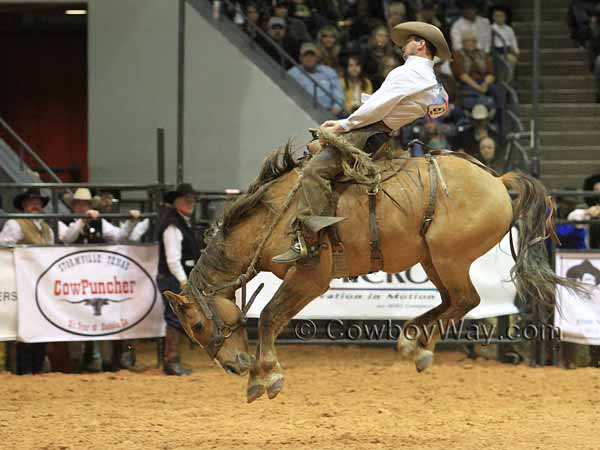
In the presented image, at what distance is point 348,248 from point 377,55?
6.86 m

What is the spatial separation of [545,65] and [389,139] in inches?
356

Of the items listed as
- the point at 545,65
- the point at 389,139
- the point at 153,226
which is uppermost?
the point at 545,65

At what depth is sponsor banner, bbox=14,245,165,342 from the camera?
396 inches

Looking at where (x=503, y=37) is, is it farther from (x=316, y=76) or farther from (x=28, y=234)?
(x=28, y=234)

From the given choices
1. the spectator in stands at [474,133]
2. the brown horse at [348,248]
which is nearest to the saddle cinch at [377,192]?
the brown horse at [348,248]

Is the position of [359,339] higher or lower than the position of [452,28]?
lower

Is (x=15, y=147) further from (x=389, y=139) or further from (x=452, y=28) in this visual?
(x=389, y=139)

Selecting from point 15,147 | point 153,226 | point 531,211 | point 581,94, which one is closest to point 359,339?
point 153,226

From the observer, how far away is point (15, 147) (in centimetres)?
1748

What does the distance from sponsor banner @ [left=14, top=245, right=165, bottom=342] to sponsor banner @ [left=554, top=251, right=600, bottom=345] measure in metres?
4.11

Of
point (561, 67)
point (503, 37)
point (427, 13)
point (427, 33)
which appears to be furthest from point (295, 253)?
point (561, 67)

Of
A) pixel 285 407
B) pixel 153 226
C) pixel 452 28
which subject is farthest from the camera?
pixel 452 28

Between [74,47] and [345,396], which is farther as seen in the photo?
[74,47]

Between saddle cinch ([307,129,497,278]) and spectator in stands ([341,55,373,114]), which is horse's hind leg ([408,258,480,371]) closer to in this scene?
saddle cinch ([307,129,497,278])
